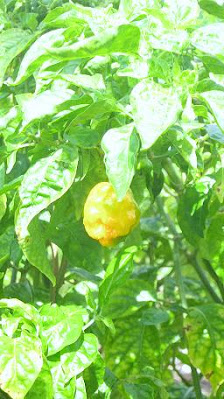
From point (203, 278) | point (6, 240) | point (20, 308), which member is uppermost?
point (20, 308)

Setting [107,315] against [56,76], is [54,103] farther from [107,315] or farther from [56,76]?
Result: [107,315]

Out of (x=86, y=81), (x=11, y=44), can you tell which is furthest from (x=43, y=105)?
(x=11, y=44)

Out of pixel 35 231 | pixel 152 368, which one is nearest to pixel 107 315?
pixel 152 368

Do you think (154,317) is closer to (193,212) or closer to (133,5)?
(193,212)

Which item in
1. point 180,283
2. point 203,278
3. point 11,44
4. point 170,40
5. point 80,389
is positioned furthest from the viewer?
point 203,278

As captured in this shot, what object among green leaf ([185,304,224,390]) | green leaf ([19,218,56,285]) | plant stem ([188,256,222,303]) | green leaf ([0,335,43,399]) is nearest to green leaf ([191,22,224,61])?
green leaf ([19,218,56,285])

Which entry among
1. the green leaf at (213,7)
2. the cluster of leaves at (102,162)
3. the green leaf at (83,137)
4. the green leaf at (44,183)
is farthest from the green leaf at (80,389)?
the green leaf at (213,7)
